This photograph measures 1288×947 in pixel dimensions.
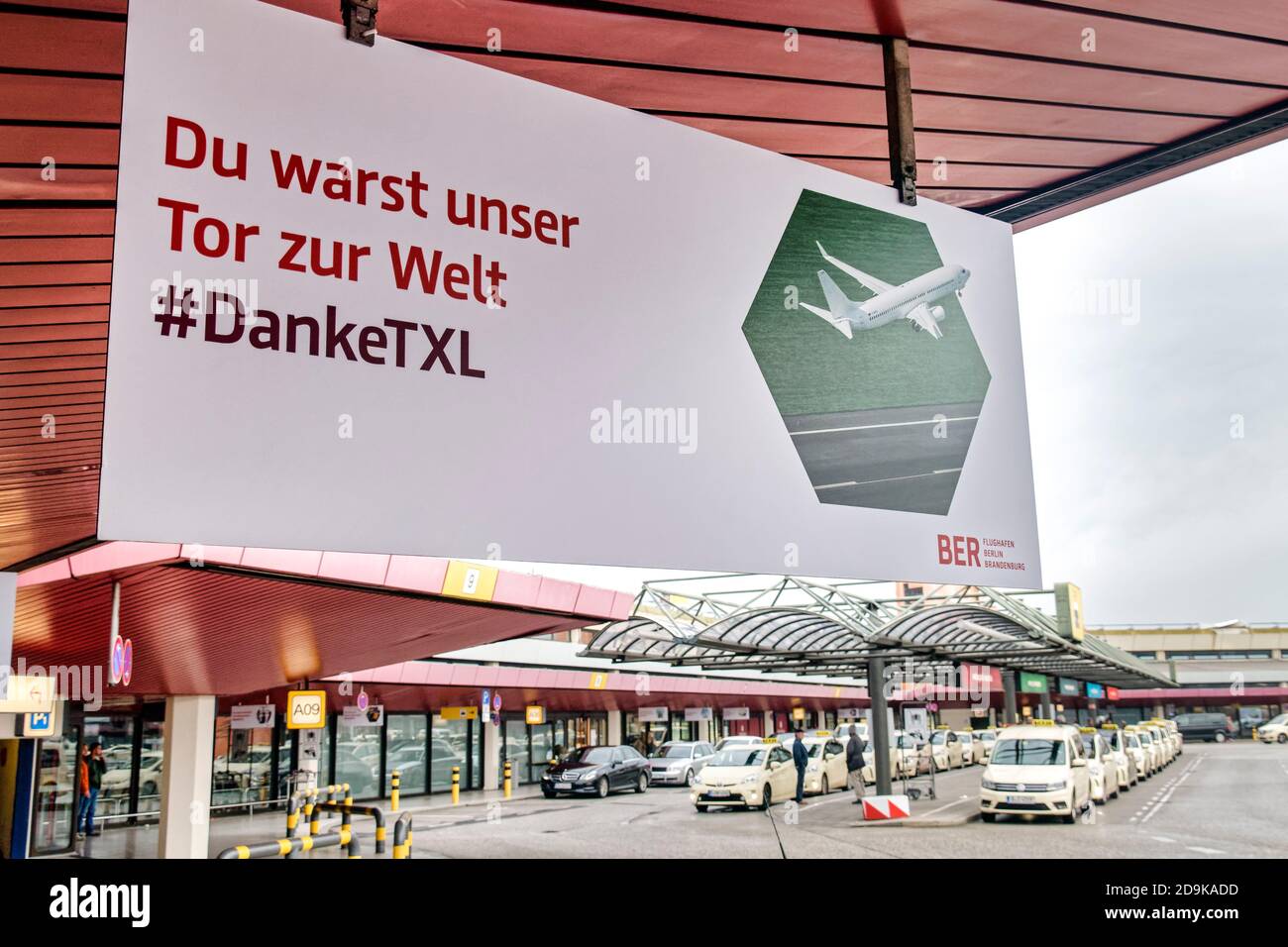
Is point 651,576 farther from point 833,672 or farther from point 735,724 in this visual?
point 735,724

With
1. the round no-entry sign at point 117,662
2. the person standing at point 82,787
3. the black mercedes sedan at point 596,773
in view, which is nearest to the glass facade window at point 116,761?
the person standing at point 82,787

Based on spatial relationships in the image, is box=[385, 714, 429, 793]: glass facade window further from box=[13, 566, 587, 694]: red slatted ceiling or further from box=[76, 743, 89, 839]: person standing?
box=[13, 566, 587, 694]: red slatted ceiling

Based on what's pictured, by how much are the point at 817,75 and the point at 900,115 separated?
35 cm

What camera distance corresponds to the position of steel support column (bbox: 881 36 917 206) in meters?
3.41

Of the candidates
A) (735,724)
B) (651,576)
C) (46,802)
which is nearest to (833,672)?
(651,576)

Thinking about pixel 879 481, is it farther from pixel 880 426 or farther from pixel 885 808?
pixel 885 808

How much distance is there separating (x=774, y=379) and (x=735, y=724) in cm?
5758

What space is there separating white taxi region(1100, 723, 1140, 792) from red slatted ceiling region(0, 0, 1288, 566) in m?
25.4

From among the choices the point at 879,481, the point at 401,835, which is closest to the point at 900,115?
the point at 879,481

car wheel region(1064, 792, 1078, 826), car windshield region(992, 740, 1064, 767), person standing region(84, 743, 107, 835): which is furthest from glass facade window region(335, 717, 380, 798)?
car wheel region(1064, 792, 1078, 826)

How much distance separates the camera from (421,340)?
237cm

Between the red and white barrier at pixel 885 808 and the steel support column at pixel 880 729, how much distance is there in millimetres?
5209

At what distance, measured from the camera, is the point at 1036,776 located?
65.3 ft

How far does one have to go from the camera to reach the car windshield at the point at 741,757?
2533cm
